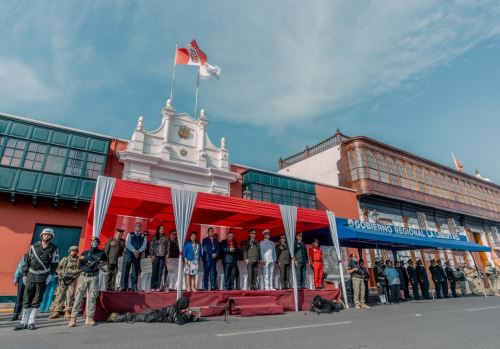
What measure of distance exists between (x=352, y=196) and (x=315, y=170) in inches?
178

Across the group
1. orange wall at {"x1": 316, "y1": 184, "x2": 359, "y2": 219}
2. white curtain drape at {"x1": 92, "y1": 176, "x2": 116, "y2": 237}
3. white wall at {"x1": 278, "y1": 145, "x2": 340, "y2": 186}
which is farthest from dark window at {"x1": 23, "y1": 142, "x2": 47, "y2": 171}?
white wall at {"x1": 278, "y1": 145, "x2": 340, "y2": 186}

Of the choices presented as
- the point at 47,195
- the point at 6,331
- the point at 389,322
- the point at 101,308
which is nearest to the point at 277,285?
the point at 389,322

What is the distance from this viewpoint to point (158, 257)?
8.44 metres

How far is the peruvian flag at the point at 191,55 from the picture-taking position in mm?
17609

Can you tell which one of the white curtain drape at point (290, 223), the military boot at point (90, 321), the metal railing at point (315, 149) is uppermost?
the metal railing at point (315, 149)

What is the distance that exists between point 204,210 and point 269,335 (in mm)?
5223

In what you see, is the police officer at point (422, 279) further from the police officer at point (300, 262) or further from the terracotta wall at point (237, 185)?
the terracotta wall at point (237, 185)

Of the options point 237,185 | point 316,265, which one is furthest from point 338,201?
point 316,265

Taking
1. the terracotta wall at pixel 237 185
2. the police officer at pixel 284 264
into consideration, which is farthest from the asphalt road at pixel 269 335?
the terracotta wall at pixel 237 185

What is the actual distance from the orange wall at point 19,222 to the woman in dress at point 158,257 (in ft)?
22.7

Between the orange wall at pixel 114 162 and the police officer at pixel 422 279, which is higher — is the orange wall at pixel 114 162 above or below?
above

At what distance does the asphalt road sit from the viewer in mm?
4539

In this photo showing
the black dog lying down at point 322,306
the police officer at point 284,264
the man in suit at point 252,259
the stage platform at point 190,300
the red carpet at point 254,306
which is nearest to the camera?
the stage platform at point 190,300

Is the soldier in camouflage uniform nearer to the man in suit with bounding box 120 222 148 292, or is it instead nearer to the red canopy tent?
the red canopy tent
